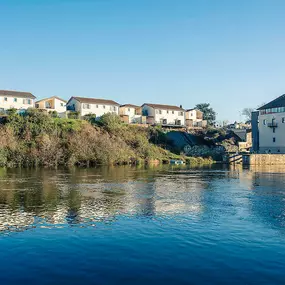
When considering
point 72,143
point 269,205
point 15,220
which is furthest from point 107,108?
point 15,220

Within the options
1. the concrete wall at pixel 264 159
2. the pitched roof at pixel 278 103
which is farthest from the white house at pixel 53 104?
the pitched roof at pixel 278 103

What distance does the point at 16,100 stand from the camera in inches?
3214

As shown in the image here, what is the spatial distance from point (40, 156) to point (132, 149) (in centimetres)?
2173

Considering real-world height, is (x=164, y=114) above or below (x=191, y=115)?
below

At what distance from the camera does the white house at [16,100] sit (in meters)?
80.1

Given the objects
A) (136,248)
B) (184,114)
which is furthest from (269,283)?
(184,114)

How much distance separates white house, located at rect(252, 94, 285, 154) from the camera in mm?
83625

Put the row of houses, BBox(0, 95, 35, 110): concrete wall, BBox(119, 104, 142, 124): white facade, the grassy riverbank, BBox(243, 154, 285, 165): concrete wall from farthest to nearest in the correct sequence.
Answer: BBox(119, 104, 142, 124): white facade → the row of houses → BBox(0, 95, 35, 110): concrete wall → BBox(243, 154, 285, 165): concrete wall → the grassy riverbank

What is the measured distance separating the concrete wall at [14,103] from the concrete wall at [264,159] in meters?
52.4

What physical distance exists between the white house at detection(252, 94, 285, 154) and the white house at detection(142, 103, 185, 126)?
23.3 meters

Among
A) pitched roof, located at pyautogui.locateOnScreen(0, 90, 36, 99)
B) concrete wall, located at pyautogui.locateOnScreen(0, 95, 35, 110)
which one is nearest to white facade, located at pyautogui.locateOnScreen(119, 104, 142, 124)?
pitched roof, located at pyautogui.locateOnScreen(0, 90, 36, 99)

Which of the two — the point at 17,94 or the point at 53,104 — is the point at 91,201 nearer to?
the point at 17,94

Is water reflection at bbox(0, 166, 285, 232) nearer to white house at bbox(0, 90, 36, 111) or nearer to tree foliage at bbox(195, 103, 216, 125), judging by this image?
white house at bbox(0, 90, 36, 111)

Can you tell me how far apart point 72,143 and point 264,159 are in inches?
1655
